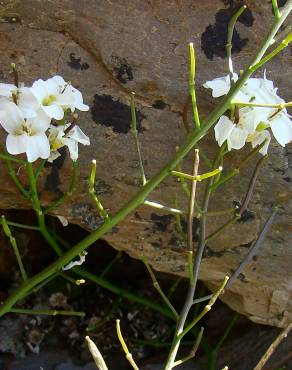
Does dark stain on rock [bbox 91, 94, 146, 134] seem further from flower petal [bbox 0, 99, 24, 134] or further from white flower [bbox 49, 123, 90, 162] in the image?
flower petal [bbox 0, 99, 24, 134]

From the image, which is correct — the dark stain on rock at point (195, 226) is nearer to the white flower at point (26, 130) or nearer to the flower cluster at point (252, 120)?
the flower cluster at point (252, 120)

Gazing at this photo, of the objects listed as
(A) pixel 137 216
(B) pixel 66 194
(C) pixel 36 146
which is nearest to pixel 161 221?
(A) pixel 137 216

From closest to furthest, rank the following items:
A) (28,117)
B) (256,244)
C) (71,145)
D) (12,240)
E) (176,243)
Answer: (28,117)
(71,145)
(12,240)
(256,244)
(176,243)

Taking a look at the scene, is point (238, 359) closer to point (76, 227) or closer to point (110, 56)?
point (76, 227)

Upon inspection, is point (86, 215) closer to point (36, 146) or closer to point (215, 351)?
point (36, 146)

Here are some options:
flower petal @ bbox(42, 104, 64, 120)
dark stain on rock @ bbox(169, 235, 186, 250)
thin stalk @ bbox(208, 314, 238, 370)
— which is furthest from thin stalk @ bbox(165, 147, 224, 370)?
thin stalk @ bbox(208, 314, 238, 370)
